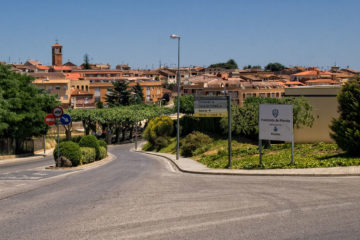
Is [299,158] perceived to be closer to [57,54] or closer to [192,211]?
[192,211]

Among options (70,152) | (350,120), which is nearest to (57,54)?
(70,152)

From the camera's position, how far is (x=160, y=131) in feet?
188

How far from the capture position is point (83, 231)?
9.66 metres

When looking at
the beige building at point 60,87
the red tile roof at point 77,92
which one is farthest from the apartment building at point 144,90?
the beige building at point 60,87

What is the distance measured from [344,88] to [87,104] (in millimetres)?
111691

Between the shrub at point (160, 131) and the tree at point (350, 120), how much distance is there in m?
37.8

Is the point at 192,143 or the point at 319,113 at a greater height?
the point at 319,113

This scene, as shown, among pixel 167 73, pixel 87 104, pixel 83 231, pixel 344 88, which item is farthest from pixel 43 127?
pixel 167 73

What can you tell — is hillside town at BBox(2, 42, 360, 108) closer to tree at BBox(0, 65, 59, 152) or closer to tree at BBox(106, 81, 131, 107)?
tree at BBox(106, 81, 131, 107)

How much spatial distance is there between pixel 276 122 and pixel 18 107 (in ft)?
94.6

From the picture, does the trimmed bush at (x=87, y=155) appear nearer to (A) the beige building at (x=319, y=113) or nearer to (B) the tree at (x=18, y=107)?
(B) the tree at (x=18, y=107)

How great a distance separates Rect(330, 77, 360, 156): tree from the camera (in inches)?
752

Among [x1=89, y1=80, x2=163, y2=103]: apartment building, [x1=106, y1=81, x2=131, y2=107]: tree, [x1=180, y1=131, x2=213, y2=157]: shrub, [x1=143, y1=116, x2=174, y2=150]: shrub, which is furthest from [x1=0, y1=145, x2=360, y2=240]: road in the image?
[x1=89, y1=80, x2=163, y2=103]: apartment building

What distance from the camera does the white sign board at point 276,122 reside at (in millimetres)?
19875
